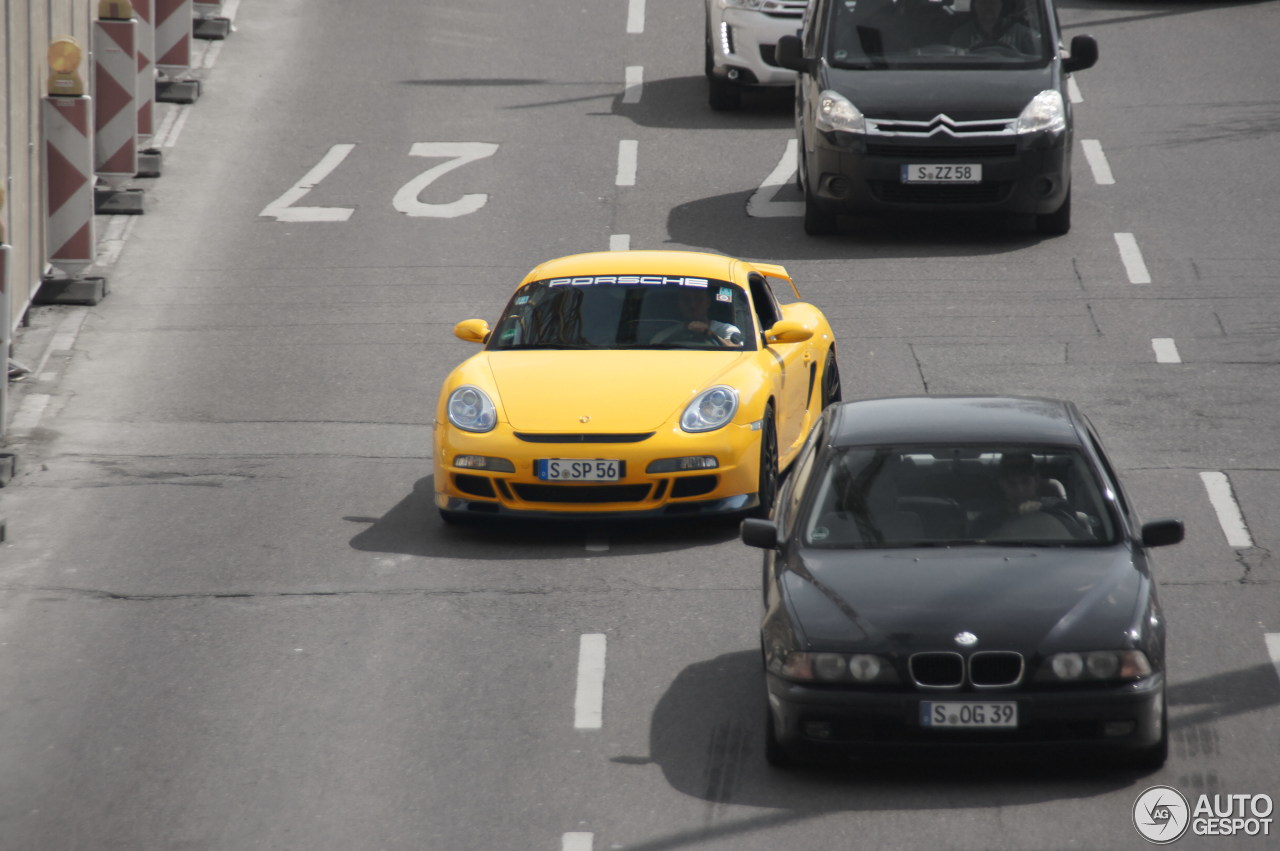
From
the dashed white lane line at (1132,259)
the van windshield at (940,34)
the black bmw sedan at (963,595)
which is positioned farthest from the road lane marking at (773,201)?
the black bmw sedan at (963,595)

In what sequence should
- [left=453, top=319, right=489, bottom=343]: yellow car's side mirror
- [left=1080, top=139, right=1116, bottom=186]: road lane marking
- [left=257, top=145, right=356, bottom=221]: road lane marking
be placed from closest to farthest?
[left=453, top=319, right=489, bottom=343]: yellow car's side mirror → [left=257, top=145, right=356, bottom=221]: road lane marking → [left=1080, top=139, right=1116, bottom=186]: road lane marking

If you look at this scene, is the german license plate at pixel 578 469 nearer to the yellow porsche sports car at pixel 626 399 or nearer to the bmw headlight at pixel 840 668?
the yellow porsche sports car at pixel 626 399

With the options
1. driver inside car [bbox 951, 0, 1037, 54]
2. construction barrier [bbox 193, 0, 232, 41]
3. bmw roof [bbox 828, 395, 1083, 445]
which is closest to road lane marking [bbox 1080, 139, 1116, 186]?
driver inside car [bbox 951, 0, 1037, 54]

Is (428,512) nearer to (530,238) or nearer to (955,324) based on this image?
(955,324)

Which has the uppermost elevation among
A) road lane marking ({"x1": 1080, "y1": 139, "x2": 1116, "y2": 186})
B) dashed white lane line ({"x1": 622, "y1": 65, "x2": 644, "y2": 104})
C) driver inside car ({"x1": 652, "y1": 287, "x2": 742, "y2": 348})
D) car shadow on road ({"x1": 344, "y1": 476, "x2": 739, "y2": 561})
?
driver inside car ({"x1": 652, "y1": 287, "x2": 742, "y2": 348})

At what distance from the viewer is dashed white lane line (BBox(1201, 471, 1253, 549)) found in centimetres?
1124

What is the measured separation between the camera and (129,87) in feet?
63.5

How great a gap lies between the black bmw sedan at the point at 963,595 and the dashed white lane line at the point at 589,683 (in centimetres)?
87

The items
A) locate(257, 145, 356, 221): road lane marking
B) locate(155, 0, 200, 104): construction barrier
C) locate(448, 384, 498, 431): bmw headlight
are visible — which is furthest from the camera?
locate(155, 0, 200, 104): construction barrier

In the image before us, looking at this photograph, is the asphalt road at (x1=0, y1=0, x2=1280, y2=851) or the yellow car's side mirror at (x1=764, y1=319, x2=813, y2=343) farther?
the yellow car's side mirror at (x1=764, y1=319, x2=813, y2=343)

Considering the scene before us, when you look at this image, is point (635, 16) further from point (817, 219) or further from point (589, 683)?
point (589, 683)

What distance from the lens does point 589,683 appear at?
29.8 feet

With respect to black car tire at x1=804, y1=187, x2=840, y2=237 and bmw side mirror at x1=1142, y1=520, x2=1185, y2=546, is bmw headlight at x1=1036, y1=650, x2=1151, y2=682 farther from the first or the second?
black car tire at x1=804, y1=187, x2=840, y2=237

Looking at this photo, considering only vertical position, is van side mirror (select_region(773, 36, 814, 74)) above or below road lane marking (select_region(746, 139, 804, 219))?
above
